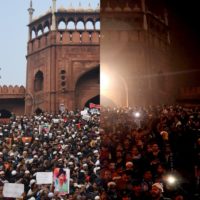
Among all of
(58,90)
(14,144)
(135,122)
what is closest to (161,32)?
(135,122)

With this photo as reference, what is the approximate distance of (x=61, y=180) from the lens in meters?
7.45

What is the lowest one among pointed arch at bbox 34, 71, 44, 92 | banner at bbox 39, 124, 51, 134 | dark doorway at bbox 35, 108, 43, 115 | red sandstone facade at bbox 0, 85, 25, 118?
banner at bbox 39, 124, 51, 134

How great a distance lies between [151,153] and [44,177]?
400 centimetres

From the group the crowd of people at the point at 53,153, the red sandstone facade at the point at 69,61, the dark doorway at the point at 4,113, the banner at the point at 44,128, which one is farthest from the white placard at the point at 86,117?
the dark doorway at the point at 4,113

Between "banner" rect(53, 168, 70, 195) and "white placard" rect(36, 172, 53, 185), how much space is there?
113mm

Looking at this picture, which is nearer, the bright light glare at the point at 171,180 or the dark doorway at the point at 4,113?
the bright light glare at the point at 171,180

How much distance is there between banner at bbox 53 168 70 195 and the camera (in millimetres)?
7286

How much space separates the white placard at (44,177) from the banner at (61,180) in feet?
0.37

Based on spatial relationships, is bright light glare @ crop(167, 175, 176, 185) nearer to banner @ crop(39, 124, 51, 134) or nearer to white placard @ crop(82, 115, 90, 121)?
banner @ crop(39, 124, 51, 134)

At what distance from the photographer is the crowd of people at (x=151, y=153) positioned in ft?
11.1

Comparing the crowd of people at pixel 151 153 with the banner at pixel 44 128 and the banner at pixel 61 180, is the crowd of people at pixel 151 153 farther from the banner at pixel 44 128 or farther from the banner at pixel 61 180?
the banner at pixel 44 128

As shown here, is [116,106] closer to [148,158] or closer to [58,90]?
[148,158]

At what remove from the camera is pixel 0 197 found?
23.3 ft

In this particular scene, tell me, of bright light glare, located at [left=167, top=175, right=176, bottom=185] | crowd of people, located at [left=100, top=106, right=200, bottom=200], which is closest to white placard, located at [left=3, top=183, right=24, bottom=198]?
crowd of people, located at [left=100, top=106, right=200, bottom=200]
